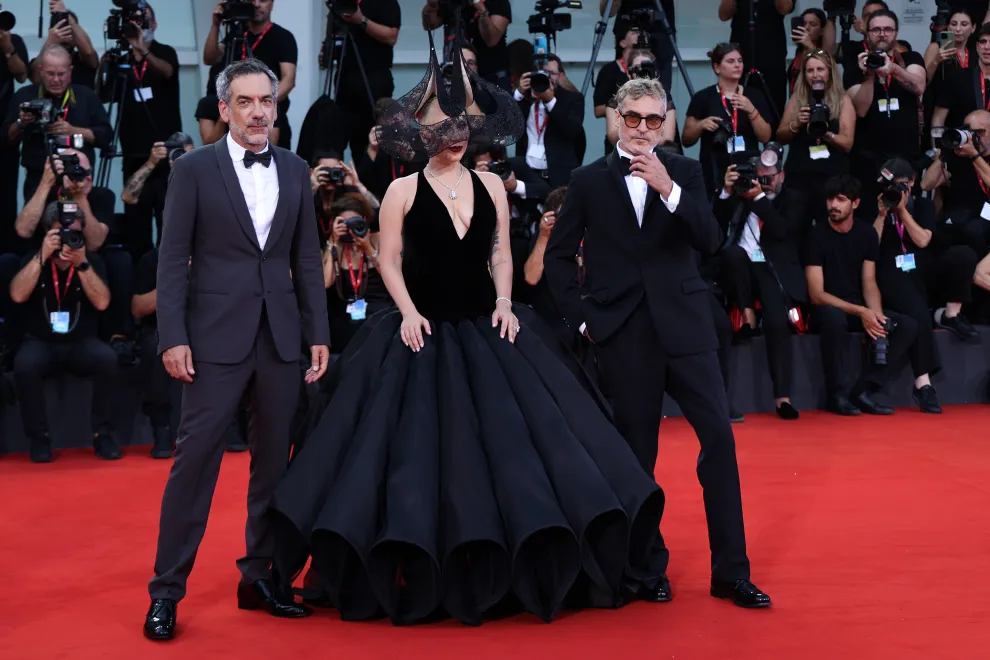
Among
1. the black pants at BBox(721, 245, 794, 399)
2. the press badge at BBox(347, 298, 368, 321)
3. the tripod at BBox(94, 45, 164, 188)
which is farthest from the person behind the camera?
the tripod at BBox(94, 45, 164, 188)

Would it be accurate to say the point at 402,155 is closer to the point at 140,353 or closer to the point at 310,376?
the point at 310,376

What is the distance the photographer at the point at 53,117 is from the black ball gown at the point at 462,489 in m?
3.98

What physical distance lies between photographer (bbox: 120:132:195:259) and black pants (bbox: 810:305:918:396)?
3.75m

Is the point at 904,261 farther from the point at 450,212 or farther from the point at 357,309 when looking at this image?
the point at 450,212

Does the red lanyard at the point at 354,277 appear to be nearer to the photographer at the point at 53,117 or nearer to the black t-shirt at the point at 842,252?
the photographer at the point at 53,117

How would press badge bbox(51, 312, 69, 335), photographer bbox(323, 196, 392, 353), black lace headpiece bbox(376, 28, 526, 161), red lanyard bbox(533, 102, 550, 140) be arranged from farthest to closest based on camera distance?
red lanyard bbox(533, 102, 550, 140) → photographer bbox(323, 196, 392, 353) → press badge bbox(51, 312, 69, 335) → black lace headpiece bbox(376, 28, 526, 161)

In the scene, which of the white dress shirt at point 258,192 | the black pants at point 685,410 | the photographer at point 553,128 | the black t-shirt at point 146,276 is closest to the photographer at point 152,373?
the black t-shirt at point 146,276

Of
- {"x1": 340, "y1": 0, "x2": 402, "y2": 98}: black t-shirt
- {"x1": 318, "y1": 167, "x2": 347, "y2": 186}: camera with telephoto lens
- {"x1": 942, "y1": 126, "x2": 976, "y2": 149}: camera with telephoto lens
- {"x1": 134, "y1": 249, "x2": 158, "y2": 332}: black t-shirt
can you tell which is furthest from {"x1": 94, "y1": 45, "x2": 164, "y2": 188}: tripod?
{"x1": 942, "y1": 126, "x2": 976, "y2": 149}: camera with telephoto lens

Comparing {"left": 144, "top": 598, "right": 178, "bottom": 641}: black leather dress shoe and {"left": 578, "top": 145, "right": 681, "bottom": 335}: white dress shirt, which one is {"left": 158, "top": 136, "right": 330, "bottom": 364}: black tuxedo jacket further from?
{"left": 578, "top": 145, "right": 681, "bottom": 335}: white dress shirt

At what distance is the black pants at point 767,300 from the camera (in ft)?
23.1

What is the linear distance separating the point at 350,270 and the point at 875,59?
3648 mm

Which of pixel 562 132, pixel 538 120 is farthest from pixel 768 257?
pixel 538 120

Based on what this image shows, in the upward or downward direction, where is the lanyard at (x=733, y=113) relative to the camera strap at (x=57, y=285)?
upward

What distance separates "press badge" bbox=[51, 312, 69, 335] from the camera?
20.4 ft
